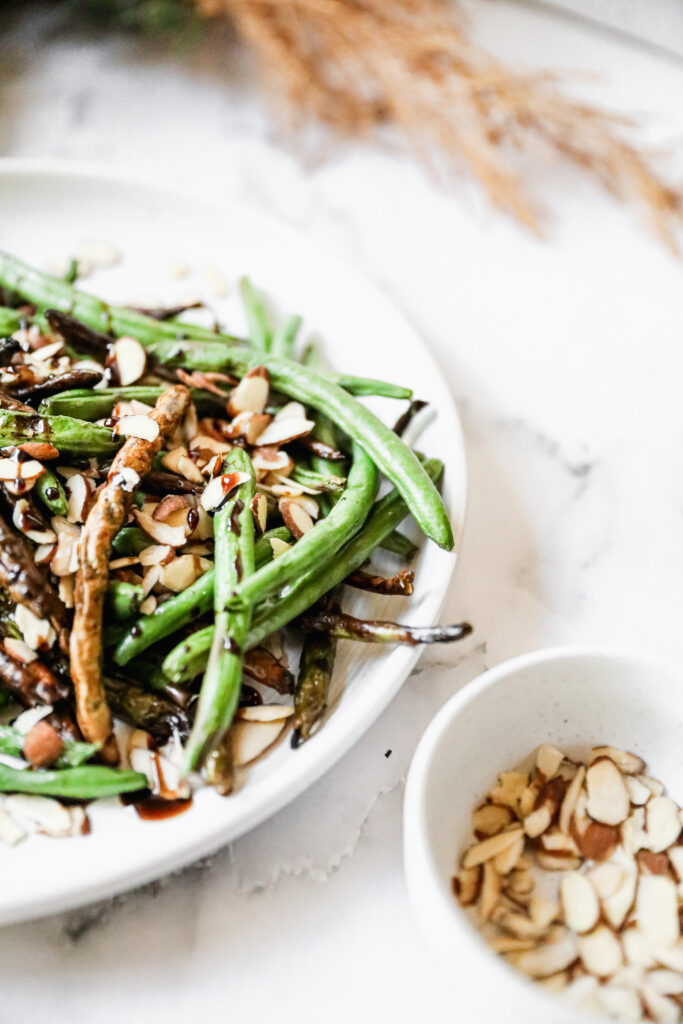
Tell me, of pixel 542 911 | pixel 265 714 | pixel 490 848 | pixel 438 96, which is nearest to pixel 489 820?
pixel 490 848

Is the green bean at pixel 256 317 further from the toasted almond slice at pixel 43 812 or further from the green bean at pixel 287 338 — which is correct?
the toasted almond slice at pixel 43 812

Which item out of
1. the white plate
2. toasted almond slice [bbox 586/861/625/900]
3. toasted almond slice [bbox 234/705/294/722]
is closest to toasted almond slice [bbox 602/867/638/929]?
toasted almond slice [bbox 586/861/625/900]

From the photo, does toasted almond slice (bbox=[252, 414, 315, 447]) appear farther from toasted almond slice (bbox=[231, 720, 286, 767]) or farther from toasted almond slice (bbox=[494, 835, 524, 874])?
toasted almond slice (bbox=[494, 835, 524, 874])

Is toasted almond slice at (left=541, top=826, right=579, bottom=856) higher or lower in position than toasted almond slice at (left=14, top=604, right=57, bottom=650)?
higher

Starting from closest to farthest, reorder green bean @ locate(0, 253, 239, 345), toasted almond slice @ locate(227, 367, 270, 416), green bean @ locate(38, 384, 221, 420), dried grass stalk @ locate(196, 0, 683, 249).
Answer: green bean @ locate(38, 384, 221, 420), toasted almond slice @ locate(227, 367, 270, 416), green bean @ locate(0, 253, 239, 345), dried grass stalk @ locate(196, 0, 683, 249)

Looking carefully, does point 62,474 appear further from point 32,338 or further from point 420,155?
point 420,155

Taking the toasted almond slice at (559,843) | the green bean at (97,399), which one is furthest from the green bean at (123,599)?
the toasted almond slice at (559,843)
